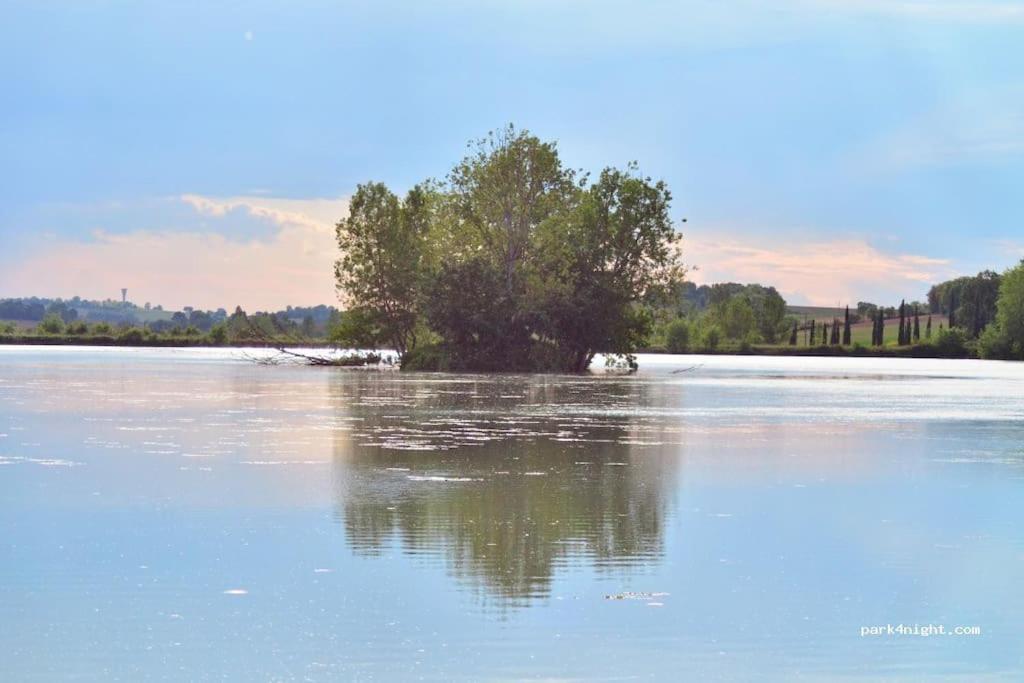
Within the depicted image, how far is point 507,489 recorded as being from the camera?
16188mm

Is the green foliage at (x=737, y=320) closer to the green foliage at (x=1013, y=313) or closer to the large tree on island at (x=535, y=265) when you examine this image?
the green foliage at (x=1013, y=313)

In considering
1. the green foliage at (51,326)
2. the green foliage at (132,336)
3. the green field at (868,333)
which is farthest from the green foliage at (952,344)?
the green foliage at (51,326)

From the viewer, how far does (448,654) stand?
8273 mm

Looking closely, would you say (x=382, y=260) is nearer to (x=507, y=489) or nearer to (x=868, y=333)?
(x=507, y=489)

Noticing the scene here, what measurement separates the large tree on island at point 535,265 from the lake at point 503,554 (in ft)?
127

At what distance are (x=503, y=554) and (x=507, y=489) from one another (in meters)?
4.63

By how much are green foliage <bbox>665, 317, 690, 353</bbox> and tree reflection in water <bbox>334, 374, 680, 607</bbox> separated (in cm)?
12600

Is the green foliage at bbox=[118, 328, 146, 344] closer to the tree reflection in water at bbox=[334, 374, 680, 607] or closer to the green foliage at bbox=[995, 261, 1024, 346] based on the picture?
the green foliage at bbox=[995, 261, 1024, 346]

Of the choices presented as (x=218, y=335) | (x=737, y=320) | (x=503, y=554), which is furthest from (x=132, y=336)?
(x=503, y=554)

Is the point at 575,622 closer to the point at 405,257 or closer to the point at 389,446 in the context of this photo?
the point at 389,446

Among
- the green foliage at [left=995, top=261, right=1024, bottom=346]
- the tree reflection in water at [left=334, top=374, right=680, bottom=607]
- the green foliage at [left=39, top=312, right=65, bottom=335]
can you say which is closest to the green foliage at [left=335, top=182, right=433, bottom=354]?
the tree reflection in water at [left=334, top=374, right=680, bottom=607]

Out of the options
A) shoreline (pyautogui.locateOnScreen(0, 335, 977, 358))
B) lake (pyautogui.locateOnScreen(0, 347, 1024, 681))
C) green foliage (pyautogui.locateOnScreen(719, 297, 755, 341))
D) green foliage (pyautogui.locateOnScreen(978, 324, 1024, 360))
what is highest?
green foliage (pyautogui.locateOnScreen(719, 297, 755, 341))

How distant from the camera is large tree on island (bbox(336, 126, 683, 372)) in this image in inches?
2542

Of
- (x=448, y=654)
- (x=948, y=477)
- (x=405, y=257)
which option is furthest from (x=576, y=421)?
(x=405, y=257)
